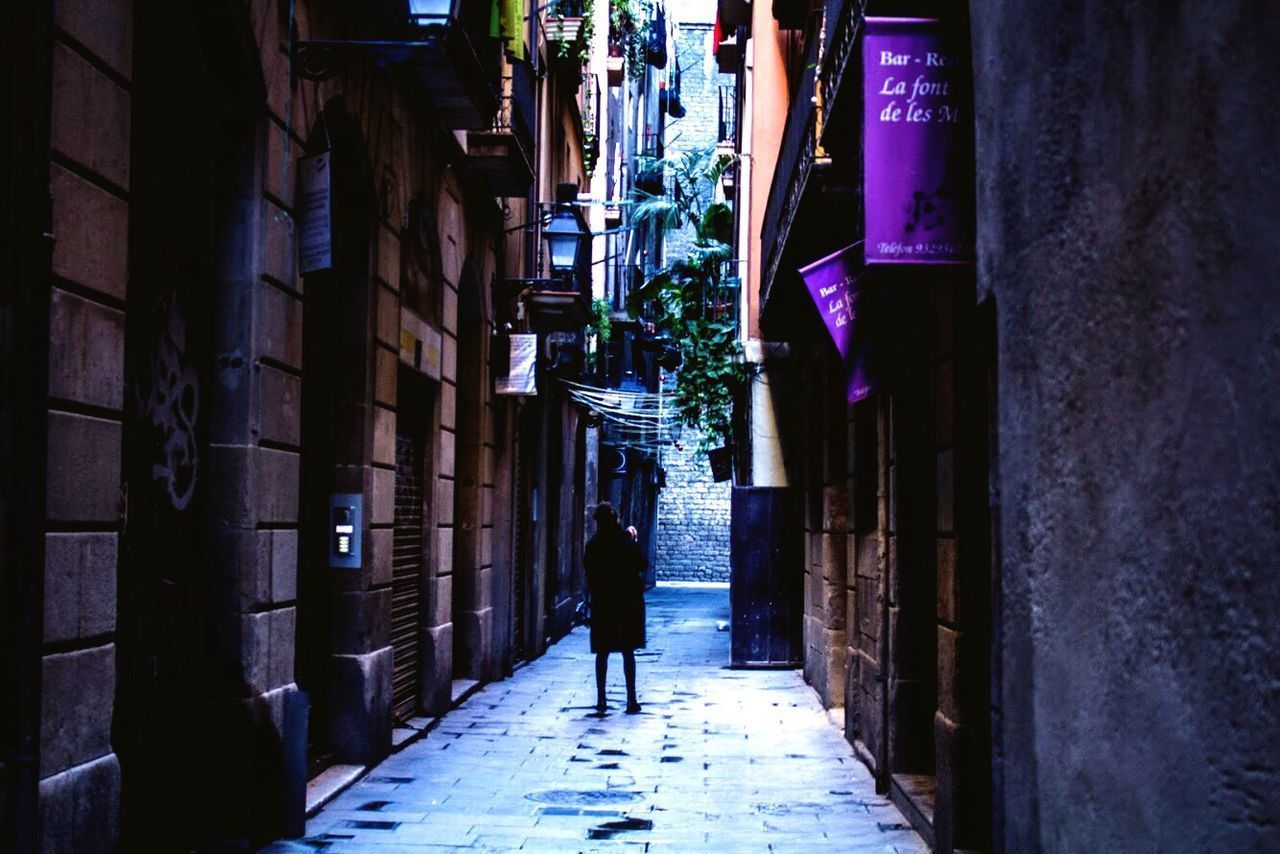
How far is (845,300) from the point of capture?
32.8 ft

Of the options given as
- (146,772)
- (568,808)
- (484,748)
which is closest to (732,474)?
(484,748)

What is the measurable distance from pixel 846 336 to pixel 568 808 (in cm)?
372

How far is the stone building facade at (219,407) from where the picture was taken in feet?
16.8

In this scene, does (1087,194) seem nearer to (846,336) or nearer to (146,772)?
(146,772)

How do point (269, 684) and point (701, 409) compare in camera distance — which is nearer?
point (269, 684)

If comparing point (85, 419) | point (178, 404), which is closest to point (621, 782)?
point (178, 404)

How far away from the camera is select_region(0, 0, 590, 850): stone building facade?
5109mm

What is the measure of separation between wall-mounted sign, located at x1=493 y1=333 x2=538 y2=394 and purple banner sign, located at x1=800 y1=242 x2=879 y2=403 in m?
7.45

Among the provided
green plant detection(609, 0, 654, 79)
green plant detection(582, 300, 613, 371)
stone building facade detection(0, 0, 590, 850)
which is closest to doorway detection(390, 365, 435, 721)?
stone building facade detection(0, 0, 590, 850)

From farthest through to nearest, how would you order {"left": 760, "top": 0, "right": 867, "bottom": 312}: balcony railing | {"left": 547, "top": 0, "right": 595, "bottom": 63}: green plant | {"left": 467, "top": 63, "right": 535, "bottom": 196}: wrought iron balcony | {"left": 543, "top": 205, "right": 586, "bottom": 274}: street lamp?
{"left": 547, "top": 0, "right": 595, "bottom": 63}: green plant, {"left": 543, "top": 205, "right": 586, "bottom": 274}: street lamp, {"left": 467, "top": 63, "right": 535, "bottom": 196}: wrought iron balcony, {"left": 760, "top": 0, "right": 867, "bottom": 312}: balcony railing

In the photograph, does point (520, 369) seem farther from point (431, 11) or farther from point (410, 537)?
point (431, 11)

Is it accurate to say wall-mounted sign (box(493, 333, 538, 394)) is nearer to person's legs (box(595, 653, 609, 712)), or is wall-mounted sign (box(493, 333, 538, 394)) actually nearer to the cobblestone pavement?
the cobblestone pavement

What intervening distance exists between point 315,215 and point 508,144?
6.16 m

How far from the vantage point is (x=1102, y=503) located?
12.4 ft
